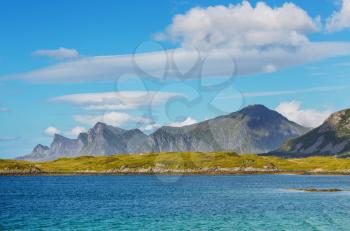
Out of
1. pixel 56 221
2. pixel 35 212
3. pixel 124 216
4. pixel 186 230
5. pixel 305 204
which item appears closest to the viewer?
pixel 186 230

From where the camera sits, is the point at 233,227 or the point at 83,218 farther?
the point at 83,218

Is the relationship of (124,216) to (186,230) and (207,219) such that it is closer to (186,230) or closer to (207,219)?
(207,219)

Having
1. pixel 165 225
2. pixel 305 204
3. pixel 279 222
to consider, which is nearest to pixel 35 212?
pixel 165 225

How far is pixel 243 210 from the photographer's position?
9556 cm

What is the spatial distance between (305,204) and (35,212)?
54.3 metres

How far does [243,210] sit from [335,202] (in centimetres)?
2550

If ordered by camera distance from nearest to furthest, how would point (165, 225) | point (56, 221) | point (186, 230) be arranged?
point (186, 230) → point (165, 225) → point (56, 221)

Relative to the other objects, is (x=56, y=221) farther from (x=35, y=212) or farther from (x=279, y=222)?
(x=279, y=222)

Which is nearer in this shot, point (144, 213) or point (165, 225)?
point (165, 225)

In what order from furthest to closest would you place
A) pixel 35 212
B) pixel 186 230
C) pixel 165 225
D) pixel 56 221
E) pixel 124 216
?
pixel 35 212
pixel 124 216
pixel 56 221
pixel 165 225
pixel 186 230

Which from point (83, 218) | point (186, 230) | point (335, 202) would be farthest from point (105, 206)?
point (335, 202)

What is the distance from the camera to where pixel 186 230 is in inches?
2729

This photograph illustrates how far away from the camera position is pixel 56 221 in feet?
263

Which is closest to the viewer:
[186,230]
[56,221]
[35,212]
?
[186,230]
